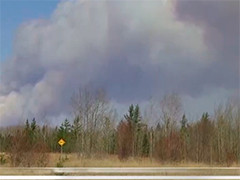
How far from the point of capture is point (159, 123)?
41062 millimetres

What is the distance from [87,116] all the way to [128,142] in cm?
533

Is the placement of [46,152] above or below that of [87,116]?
below

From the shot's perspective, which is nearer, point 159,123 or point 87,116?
point 87,116

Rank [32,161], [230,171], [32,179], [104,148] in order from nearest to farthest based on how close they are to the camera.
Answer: [32,179]
[230,171]
[32,161]
[104,148]

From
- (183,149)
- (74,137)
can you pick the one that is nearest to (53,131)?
(74,137)

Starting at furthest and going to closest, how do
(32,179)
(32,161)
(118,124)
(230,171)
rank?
(118,124)
(32,161)
(230,171)
(32,179)

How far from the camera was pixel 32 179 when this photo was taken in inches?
333

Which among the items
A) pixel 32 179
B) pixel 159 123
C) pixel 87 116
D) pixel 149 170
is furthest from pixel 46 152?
pixel 159 123

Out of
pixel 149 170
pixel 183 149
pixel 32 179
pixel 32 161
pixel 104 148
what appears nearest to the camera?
pixel 32 179

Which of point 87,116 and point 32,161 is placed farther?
point 87,116

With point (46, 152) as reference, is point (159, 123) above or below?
above

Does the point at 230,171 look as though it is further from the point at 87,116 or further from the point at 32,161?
the point at 87,116

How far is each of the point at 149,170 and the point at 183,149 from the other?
21.0m

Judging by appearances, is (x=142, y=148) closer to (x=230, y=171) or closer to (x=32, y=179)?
(x=230, y=171)
